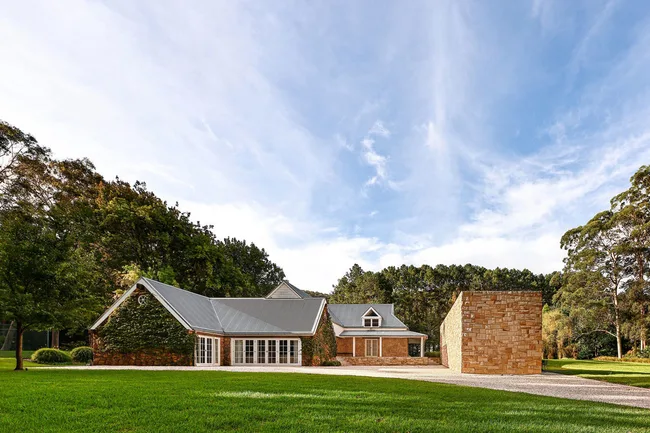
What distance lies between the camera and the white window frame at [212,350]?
25.0 meters

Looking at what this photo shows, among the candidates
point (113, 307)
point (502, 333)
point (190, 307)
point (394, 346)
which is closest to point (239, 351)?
point (190, 307)

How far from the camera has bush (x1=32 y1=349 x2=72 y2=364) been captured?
28.5 m

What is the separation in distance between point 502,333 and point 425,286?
1687 inches

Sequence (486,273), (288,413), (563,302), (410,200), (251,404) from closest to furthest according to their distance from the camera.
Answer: (288,413) → (251,404) → (410,200) → (563,302) → (486,273)

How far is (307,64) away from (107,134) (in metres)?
8.18

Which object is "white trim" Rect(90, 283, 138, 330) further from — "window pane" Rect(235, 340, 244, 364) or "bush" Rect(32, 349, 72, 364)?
"window pane" Rect(235, 340, 244, 364)

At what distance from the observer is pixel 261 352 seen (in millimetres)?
28547

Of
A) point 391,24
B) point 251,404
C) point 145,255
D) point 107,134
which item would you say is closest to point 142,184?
point 145,255

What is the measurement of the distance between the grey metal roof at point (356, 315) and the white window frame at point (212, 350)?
16.3 meters

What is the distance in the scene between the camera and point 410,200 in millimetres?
25500

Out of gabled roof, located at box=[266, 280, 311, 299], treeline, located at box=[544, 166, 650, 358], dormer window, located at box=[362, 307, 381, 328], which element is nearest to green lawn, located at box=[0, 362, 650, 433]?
gabled roof, located at box=[266, 280, 311, 299]

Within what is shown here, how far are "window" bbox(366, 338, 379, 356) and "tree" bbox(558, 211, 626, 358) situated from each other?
56.2 ft

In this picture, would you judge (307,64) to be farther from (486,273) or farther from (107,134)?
(486,273)

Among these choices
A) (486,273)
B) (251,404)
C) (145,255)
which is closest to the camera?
(251,404)
